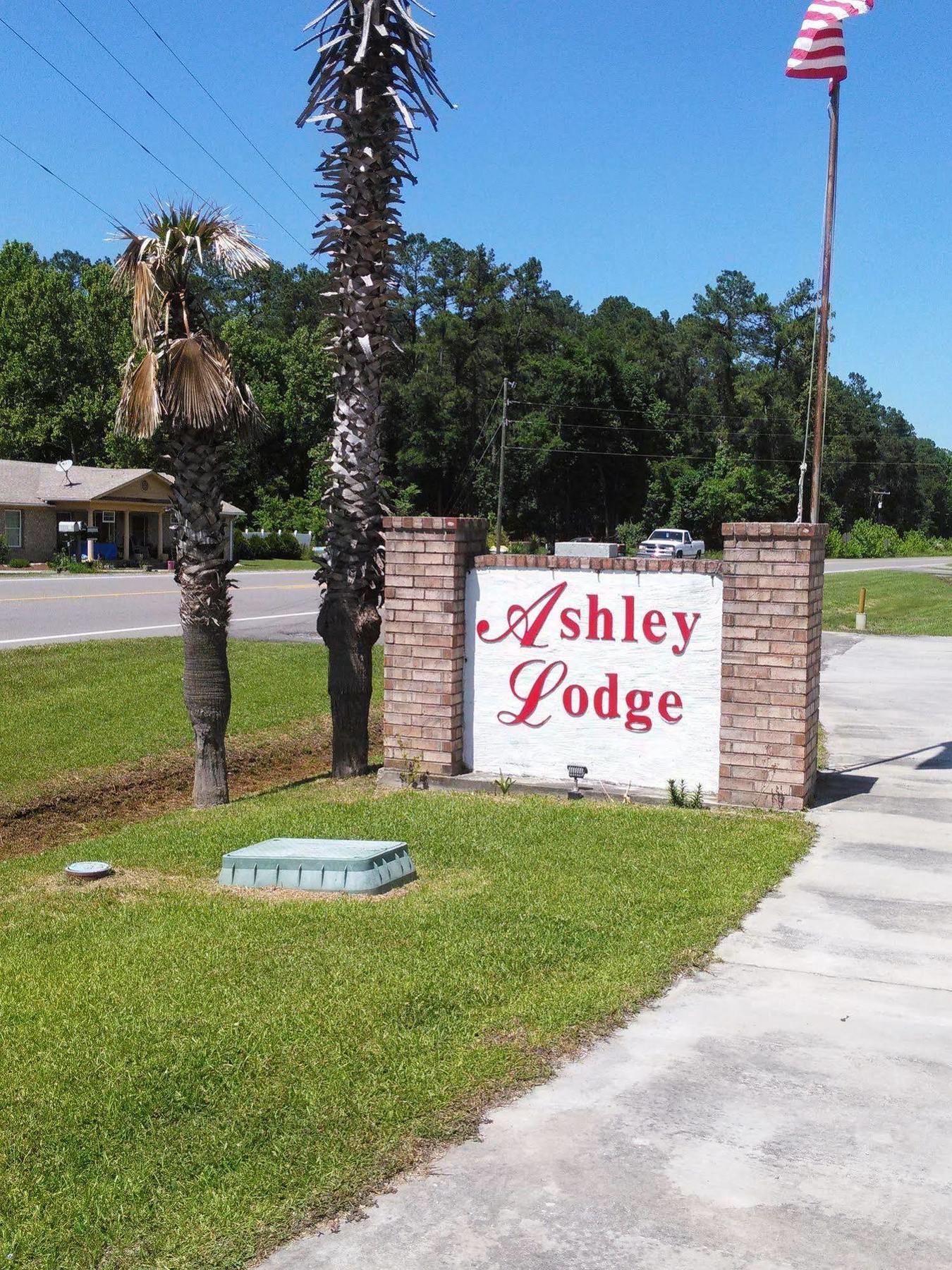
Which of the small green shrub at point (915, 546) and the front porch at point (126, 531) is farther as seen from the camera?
the small green shrub at point (915, 546)

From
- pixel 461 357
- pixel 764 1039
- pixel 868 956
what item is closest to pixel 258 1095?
pixel 764 1039

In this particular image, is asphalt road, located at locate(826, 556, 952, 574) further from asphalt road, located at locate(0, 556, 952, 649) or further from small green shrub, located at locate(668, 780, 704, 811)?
small green shrub, located at locate(668, 780, 704, 811)

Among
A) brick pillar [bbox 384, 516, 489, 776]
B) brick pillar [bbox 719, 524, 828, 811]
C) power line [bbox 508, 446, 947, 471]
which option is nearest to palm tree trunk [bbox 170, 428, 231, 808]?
brick pillar [bbox 384, 516, 489, 776]

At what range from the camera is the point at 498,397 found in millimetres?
78875

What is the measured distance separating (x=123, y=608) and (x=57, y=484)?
2465 cm

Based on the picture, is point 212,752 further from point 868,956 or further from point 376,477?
point 868,956

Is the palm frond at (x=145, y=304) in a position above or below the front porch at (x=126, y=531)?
above

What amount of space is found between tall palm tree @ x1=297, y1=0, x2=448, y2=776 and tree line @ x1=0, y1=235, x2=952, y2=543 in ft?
154

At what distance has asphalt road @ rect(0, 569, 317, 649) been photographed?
2097cm

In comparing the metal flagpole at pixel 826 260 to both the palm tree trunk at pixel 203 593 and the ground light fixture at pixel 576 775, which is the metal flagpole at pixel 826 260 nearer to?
the ground light fixture at pixel 576 775

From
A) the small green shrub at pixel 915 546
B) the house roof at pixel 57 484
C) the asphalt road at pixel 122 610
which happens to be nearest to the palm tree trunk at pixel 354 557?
the asphalt road at pixel 122 610

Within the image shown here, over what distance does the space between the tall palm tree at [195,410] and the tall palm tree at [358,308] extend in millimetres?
952

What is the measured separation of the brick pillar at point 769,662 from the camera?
9.20 meters

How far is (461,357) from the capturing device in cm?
7788
